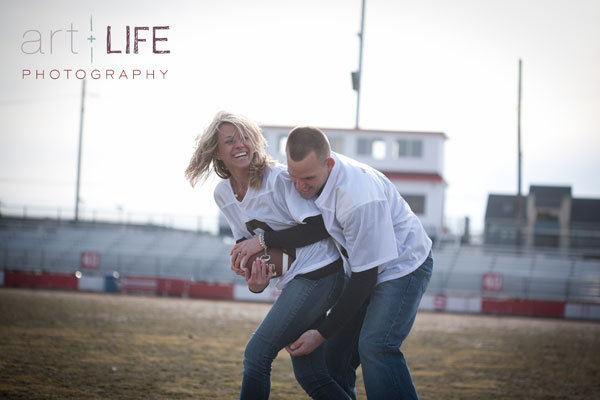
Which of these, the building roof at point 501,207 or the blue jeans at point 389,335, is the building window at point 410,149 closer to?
the building roof at point 501,207

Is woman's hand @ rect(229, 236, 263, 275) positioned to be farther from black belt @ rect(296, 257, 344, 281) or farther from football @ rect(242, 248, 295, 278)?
black belt @ rect(296, 257, 344, 281)

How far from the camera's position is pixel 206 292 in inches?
971

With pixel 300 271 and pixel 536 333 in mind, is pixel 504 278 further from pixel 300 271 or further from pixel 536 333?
pixel 300 271

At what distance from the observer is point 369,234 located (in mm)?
3605

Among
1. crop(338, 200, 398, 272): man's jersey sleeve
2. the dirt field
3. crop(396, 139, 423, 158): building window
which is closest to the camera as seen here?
crop(338, 200, 398, 272): man's jersey sleeve

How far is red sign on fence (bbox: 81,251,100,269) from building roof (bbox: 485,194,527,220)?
31452mm

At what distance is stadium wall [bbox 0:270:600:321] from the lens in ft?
72.2

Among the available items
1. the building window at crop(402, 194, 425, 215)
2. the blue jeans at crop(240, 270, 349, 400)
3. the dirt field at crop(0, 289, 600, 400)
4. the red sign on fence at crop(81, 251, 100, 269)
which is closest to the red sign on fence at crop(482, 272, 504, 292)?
the dirt field at crop(0, 289, 600, 400)

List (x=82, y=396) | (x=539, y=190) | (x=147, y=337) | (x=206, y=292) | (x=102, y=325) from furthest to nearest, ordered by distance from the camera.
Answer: (x=539, y=190)
(x=206, y=292)
(x=102, y=325)
(x=147, y=337)
(x=82, y=396)

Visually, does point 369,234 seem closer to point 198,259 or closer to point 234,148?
point 234,148

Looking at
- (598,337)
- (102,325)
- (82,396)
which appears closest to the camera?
(82,396)

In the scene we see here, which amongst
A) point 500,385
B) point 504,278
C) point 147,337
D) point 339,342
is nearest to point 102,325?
point 147,337

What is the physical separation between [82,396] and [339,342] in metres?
2.58

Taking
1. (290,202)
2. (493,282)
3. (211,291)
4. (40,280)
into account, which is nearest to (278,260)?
(290,202)
